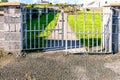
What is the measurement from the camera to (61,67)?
8367 millimetres

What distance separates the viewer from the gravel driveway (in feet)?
24.2

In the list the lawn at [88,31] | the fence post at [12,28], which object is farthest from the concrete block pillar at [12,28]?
the lawn at [88,31]

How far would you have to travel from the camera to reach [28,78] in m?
7.12

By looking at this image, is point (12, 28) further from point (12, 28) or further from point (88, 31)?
point (88, 31)

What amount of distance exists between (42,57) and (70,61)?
100 centimetres

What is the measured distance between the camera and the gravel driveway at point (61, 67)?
24.2 ft

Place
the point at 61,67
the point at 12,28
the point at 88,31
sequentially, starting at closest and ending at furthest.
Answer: the point at 61,67, the point at 12,28, the point at 88,31

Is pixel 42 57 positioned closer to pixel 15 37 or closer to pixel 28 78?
pixel 15 37

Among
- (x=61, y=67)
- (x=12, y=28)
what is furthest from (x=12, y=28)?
(x=61, y=67)

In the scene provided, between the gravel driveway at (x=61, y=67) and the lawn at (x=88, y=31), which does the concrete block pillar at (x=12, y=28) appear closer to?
the gravel driveway at (x=61, y=67)

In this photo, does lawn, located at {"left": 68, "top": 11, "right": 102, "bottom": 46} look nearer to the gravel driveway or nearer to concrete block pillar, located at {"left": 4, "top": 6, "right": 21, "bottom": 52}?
the gravel driveway

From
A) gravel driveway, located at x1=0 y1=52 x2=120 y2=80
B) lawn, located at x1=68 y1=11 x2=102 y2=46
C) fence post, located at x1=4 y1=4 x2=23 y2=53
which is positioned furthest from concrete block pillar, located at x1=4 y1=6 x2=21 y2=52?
lawn, located at x1=68 y1=11 x2=102 y2=46

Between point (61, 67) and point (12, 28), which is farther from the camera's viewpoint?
point (12, 28)

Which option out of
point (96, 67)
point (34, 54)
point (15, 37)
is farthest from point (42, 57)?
point (96, 67)
